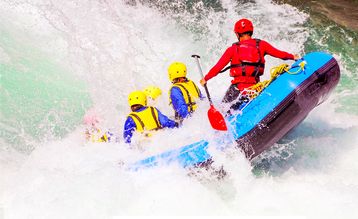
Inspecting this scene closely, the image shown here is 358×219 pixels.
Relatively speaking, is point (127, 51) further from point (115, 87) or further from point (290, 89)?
point (290, 89)

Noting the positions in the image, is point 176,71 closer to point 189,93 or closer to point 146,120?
point 189,93

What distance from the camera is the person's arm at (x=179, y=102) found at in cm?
621

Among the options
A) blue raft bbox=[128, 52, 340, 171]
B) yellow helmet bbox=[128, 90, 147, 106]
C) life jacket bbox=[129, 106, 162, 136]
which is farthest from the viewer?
yellow helmet bbox=[128, 90, 147, 106]

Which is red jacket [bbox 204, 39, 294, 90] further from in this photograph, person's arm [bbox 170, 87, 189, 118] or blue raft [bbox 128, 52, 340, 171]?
person's arm [bbox 170, 87, 189, 118]

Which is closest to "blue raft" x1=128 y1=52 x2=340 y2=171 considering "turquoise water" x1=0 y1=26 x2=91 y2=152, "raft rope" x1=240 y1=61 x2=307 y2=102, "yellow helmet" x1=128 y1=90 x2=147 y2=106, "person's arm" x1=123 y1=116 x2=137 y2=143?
"raft rope" x1=240 y1=61 x2=307 y2=102

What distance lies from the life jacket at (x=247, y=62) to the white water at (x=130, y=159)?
675mm

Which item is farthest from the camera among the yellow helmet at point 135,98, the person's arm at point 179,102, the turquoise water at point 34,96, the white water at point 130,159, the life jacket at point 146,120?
the turquoise water at point 34,96

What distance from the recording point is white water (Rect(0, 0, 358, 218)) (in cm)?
532

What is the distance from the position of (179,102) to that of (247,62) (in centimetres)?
100

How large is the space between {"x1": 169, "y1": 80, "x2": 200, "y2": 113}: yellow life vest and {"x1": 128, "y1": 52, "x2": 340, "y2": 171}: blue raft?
64 centimetres

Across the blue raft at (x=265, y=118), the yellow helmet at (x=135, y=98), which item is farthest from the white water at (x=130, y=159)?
the yellow helmet at (x=135, y=98)

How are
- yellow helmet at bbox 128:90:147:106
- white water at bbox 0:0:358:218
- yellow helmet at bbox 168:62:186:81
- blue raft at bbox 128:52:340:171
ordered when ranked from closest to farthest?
white water at bbox 0:0:358:218, blue raft at bbox 128:52:340:171, yellow helmet at bbox 128:90:147:106, yellow helmet at bbox 168:62:186:81

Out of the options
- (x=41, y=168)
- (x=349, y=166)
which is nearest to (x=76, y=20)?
(x=41, y=168)

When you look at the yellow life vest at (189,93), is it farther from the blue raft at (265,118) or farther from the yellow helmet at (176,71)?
the blue raft at (265,118)
